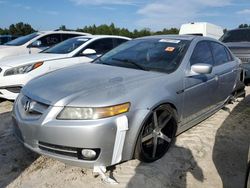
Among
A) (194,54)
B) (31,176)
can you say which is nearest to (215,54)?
(194,54)

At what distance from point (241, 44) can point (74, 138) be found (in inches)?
287

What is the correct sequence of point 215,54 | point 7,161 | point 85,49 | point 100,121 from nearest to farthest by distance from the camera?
point 100,121 < point 7,161 < point 215,54 < point 85,49

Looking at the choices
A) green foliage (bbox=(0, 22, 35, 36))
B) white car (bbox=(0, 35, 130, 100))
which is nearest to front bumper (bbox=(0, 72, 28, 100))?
white car (bbox=(0, 35, 130, 100))

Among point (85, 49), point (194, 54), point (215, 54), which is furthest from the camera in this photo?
point (85, 49)

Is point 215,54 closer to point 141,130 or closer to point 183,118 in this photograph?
point 183,118

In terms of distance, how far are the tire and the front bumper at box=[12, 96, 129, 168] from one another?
0.34 m

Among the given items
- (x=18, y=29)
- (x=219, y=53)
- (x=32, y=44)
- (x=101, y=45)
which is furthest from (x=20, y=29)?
(x=219, y=53)

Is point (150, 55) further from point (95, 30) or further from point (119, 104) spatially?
point (95, 30)

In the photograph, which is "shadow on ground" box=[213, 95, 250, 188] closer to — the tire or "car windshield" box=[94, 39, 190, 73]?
the tire

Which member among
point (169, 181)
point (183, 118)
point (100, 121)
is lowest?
point (169, 181)

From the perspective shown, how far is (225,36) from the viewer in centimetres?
1021

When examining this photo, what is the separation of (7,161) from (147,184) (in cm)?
167

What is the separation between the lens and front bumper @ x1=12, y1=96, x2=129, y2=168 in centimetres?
292

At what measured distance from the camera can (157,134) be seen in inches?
141
